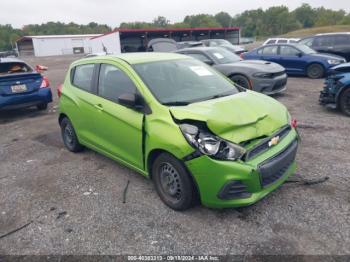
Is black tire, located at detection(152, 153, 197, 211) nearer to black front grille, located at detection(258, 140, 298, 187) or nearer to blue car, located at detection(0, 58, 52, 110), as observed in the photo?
black front grille, located at detection(258, 140, 298, 187)

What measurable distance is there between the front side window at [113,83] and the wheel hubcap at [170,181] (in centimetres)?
106

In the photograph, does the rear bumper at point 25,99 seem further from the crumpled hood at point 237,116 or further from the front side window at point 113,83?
the crumpled hood at point 237,116

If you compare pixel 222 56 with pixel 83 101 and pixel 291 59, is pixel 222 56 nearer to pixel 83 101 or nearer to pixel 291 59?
pixel 291 59

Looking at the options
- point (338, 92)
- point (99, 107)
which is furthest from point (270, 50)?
point (99, 107)

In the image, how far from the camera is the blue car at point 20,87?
297 inches

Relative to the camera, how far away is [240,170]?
2943mm

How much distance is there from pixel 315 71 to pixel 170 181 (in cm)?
1007

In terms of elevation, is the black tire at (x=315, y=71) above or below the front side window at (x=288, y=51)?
below

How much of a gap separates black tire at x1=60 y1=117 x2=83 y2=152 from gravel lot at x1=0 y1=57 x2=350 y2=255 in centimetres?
18

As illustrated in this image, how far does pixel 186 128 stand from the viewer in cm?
317

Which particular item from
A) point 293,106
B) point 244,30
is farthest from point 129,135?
point 244,30

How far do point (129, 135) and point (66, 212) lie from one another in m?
1.17

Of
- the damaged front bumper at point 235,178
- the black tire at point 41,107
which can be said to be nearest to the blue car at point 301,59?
the black tire at point 41,107

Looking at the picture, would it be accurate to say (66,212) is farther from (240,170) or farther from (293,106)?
(293,106)
